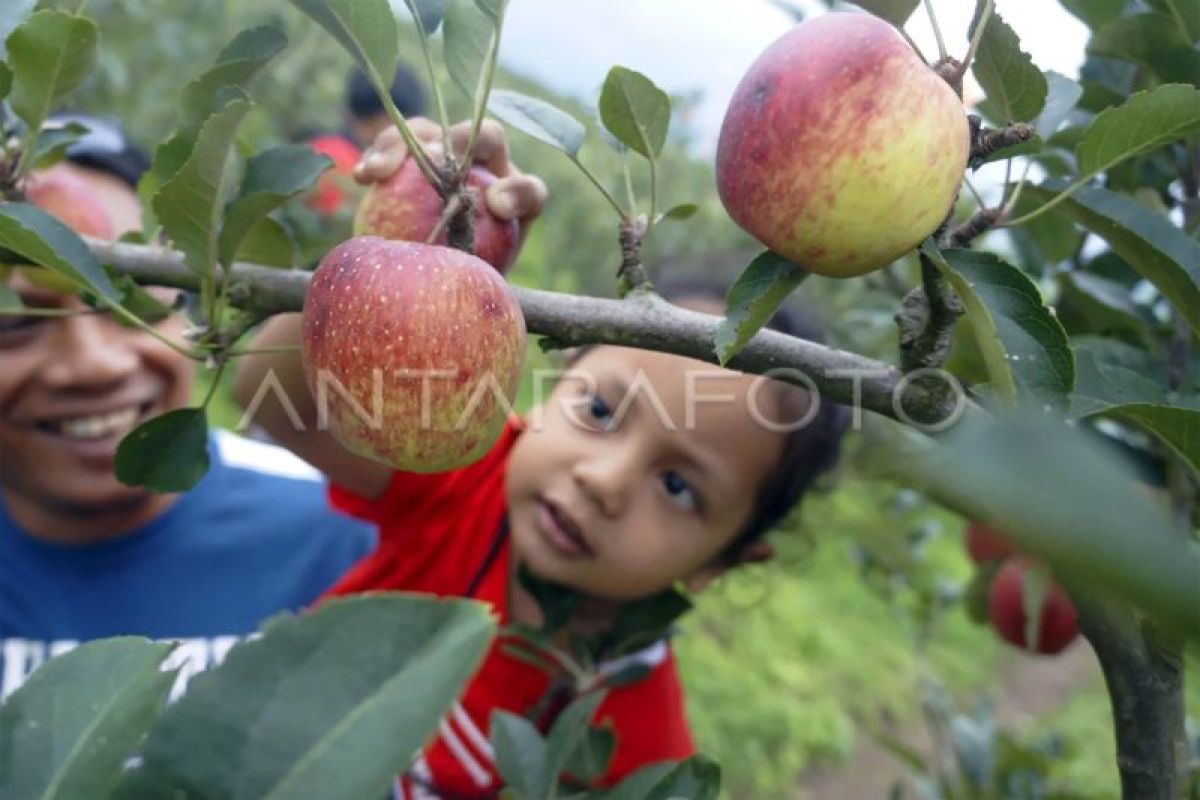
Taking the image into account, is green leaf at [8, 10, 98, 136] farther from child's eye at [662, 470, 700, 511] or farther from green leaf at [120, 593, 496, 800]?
child's eye at [662, 470, 700, 511]

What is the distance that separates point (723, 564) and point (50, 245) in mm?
962

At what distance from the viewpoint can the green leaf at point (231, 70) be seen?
0.61m

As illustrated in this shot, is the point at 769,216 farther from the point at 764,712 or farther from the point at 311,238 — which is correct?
the point at 764,712

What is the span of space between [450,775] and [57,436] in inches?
24.3

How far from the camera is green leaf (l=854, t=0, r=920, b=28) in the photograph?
52 centimetres

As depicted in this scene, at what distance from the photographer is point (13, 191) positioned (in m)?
0.65

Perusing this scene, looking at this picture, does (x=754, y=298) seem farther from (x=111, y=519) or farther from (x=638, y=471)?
(x=111, y=519)

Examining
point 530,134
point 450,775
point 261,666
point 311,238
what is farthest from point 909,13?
point 311,238

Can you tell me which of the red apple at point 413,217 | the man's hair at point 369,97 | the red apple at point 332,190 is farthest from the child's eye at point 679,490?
the man's hair at point 369,97

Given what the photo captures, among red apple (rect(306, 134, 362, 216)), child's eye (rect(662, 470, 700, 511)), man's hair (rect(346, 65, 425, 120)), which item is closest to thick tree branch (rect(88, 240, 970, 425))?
child's eye (rect(662, 470, 700, 511))

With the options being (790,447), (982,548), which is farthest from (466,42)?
(982,548)

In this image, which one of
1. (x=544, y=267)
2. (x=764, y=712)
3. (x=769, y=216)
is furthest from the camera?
(x=544, y=267)

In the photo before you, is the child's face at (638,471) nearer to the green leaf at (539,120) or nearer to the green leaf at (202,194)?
the green leaf at (539,120)

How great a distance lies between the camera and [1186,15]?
681 mm
